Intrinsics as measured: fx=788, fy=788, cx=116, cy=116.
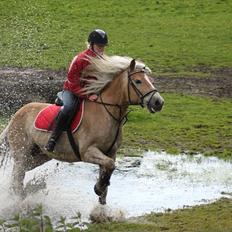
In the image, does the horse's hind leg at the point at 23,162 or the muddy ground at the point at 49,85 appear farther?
the muddy ground at the point at 49,85

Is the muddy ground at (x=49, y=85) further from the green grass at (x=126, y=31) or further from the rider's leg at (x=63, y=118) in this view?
the rider's leg at (x=63, y=118)

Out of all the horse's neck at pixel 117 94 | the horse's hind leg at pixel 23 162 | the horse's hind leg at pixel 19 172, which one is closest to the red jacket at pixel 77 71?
the horse's neck at pixel 117 94

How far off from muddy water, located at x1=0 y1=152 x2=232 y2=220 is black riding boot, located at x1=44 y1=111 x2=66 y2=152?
3.08 feet

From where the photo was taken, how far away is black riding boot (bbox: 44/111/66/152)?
34.6 feet

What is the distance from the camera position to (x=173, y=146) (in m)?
14.9

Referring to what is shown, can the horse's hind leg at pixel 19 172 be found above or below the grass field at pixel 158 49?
above

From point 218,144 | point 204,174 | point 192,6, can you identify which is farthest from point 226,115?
point 192,6

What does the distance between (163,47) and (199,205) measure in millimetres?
16072

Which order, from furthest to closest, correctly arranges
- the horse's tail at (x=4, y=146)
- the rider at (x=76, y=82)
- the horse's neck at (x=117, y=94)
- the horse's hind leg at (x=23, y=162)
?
1. the horse's tail at (x=4, y=146)
2. the horse's hind leg at (x=23, y=162)
3. the rider at (x=76, y=82)
4. the horse's neck at (x=117, y=94)

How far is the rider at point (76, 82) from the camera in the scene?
10.4 meters

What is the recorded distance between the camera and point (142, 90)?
10.0m

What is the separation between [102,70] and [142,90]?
0.69 meters

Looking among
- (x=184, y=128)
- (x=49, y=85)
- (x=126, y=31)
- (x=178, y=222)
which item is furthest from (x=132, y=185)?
(x=126, y=31)

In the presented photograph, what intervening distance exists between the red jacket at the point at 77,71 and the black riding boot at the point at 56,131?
366 mm
